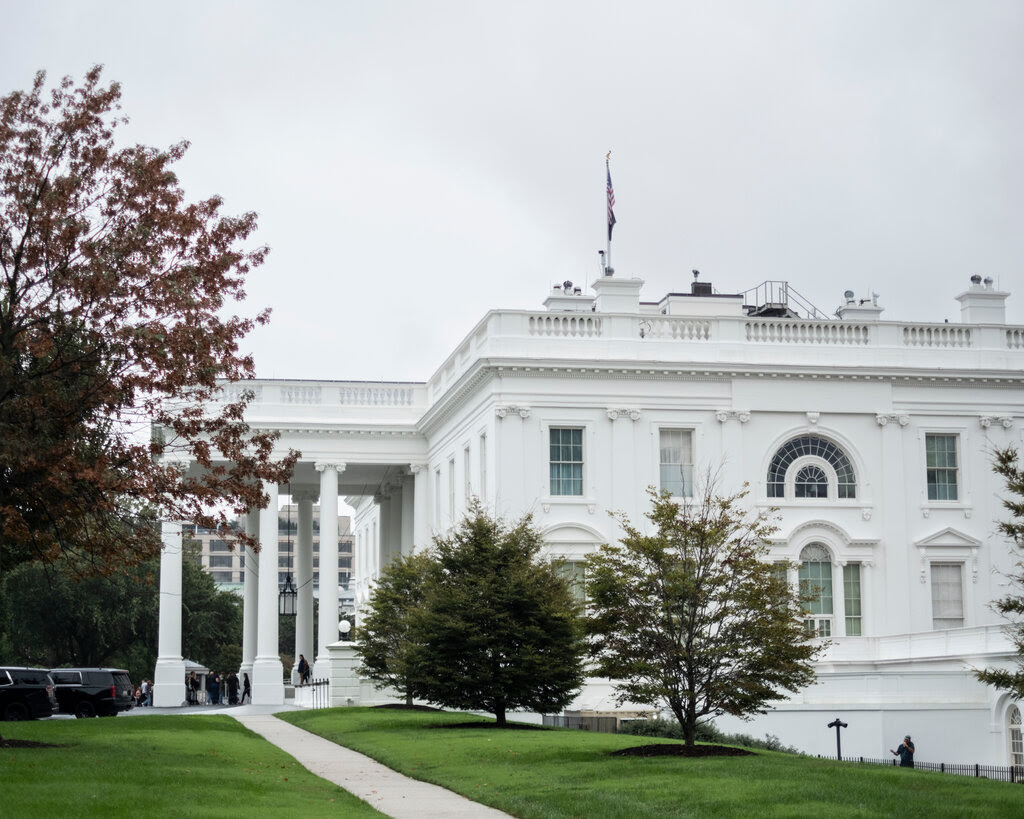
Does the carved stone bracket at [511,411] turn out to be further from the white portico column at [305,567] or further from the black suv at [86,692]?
the white portico column at [305,567]

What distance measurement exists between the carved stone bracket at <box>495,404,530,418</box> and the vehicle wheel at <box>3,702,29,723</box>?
52.2 ft

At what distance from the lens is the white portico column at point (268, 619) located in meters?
54.1

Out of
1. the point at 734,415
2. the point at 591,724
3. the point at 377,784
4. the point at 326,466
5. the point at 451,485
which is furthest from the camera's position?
the point at 326,466

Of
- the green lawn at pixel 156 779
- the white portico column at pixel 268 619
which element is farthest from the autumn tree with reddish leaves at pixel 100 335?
the white portico column at pixel 268 619

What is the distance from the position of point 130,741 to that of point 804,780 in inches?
559

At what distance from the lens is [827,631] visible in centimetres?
4544

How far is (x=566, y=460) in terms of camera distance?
45312mm

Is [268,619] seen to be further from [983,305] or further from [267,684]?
[983,305]

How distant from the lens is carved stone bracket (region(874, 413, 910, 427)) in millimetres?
46969

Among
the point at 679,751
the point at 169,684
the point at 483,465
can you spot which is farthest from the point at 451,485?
the point at 679,751

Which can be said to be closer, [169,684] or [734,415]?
[734,415]

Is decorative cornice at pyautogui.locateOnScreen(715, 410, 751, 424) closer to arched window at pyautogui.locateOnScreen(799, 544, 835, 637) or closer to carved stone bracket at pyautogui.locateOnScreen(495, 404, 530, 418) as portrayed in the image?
arched window at pyautogui.locateOnScreen(799, 544, 835, 637)

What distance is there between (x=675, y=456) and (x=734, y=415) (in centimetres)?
226

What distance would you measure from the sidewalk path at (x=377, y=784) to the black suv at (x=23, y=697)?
7.27m
